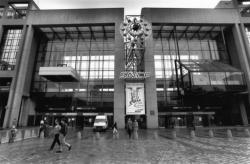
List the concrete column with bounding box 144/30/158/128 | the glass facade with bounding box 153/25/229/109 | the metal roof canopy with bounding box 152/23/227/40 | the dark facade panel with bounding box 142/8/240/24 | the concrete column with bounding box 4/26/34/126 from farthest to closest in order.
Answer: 1. the metal roof canopy with bounding box 152/23/227/40
2. the glass facade with bounding box 153/25/229/109
3. the dark facade panel with bounding box 142/8/240/24
4. the concrete column with bounding box 4/26/34/126
5. the concrete column with bounding box 144/30/158/128

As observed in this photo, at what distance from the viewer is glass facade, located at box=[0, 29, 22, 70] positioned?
110ft

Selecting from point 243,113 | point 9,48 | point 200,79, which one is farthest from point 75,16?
point 243,113

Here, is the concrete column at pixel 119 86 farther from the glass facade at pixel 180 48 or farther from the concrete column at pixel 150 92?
the glass facade at pixel 180 48

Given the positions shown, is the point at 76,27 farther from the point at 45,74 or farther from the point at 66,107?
the point at 66,107

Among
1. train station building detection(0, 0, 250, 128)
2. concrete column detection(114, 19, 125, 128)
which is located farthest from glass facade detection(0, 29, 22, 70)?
concrete column detection(114, 19, 125, 128)

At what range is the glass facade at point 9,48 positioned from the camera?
3347 centimetres

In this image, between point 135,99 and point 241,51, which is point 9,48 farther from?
point 241,51

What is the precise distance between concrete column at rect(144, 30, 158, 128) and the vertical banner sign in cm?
105

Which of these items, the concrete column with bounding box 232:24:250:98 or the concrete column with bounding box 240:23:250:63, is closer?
the concrete column with bounding box 232:24:250:98

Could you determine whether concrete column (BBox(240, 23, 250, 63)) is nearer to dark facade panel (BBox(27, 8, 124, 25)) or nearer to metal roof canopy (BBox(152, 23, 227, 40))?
metal roof canopy (BBox(152, 23, 227, 40))

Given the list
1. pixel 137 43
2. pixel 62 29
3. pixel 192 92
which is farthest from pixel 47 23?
pixel 192 92

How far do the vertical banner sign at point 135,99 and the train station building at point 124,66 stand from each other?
20 centimetres

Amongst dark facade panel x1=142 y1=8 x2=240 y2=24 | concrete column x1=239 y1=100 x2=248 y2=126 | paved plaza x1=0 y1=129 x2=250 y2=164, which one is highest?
dark facade panel x1=142 y1=8 x2=240 y2=24

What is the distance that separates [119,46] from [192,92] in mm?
18214
